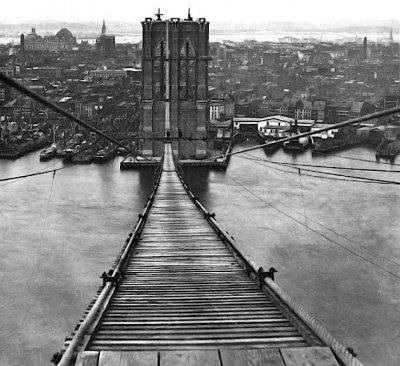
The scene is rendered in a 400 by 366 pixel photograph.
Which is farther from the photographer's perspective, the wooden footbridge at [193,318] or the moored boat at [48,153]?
the moored boat at [48,153]

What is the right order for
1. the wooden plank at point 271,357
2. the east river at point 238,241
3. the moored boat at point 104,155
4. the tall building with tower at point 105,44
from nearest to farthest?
the wooden plank at point 271,357 → the east river at point 238,241 → the moored boat at point 104,155 → the tall building with tower at point 105,44

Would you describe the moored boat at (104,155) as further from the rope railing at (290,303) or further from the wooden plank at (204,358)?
the wooden plank at (204,358)

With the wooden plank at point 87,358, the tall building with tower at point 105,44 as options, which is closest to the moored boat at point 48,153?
the wooden plank at point 87,358

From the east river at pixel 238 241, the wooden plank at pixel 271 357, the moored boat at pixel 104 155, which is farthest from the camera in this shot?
the moored boat at pixel 104 155

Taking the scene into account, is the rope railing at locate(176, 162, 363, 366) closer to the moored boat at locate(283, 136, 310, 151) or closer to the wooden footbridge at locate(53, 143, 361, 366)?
the wooden footbridge at locate(53, 143, 361, 366)

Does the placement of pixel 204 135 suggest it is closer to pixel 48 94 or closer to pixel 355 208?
pixel 355 208

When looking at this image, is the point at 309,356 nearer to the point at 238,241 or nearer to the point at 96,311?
the point at 96,311

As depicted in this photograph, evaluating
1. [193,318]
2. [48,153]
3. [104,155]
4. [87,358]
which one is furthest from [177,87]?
[87,358]

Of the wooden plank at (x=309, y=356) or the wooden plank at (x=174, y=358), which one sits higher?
the wooden plank at (x=309, y=356)
